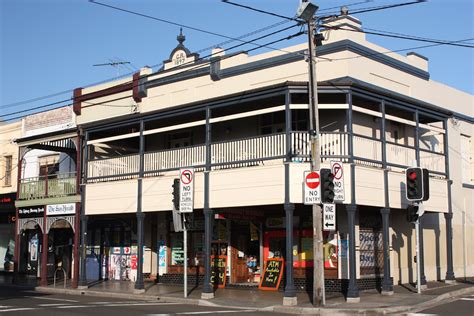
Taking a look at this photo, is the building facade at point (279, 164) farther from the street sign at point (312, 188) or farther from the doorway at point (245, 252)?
the street sign at point (312, 188)

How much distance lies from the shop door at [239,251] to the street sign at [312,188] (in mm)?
7080

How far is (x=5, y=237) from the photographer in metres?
36.1

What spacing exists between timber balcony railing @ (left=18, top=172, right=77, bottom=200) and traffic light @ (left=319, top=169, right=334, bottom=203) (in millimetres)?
13457

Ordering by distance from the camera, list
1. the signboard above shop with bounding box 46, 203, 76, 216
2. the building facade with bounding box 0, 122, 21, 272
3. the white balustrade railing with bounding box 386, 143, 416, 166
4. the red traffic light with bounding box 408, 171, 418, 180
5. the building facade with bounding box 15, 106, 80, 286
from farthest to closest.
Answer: the building facade with bounding box 0, 122, 21, 272 → the building facade with bounding box 15, 106, 80, 286 → the signboard above shop with bounding box 46, 203, 76, 216 → the white balustrade railing with bounding box 386, 143, 416, 166 → the red traffic light with bounding box 408, 171, 418, 180

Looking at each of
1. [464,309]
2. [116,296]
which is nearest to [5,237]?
[116,296]

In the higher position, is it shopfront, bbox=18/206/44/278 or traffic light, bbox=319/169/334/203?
traffic light, bbox=319/169/334/203

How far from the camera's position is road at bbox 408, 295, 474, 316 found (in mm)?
15734

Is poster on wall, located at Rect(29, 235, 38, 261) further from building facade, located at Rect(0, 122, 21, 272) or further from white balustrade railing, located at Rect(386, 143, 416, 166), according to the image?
white balustrade railing, located at Rect(386, 143, 416, 166)

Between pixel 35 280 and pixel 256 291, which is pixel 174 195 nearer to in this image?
pixel 256 291

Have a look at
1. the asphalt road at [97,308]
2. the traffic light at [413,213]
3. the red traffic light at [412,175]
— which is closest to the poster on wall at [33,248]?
the asphalt road at [97,308]

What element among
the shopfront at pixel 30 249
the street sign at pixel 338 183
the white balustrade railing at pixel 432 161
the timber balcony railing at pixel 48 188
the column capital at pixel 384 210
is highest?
the white balustrade railing at pixel 432 161

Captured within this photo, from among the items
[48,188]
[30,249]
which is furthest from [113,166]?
[30,249]

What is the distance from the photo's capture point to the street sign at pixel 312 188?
57.6 ft

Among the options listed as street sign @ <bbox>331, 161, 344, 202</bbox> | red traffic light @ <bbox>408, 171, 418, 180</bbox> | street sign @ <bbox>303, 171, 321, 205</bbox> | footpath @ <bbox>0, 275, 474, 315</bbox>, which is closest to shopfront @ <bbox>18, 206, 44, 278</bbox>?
footpath @ <bbox>0, 275, 474, 315</bbox>
